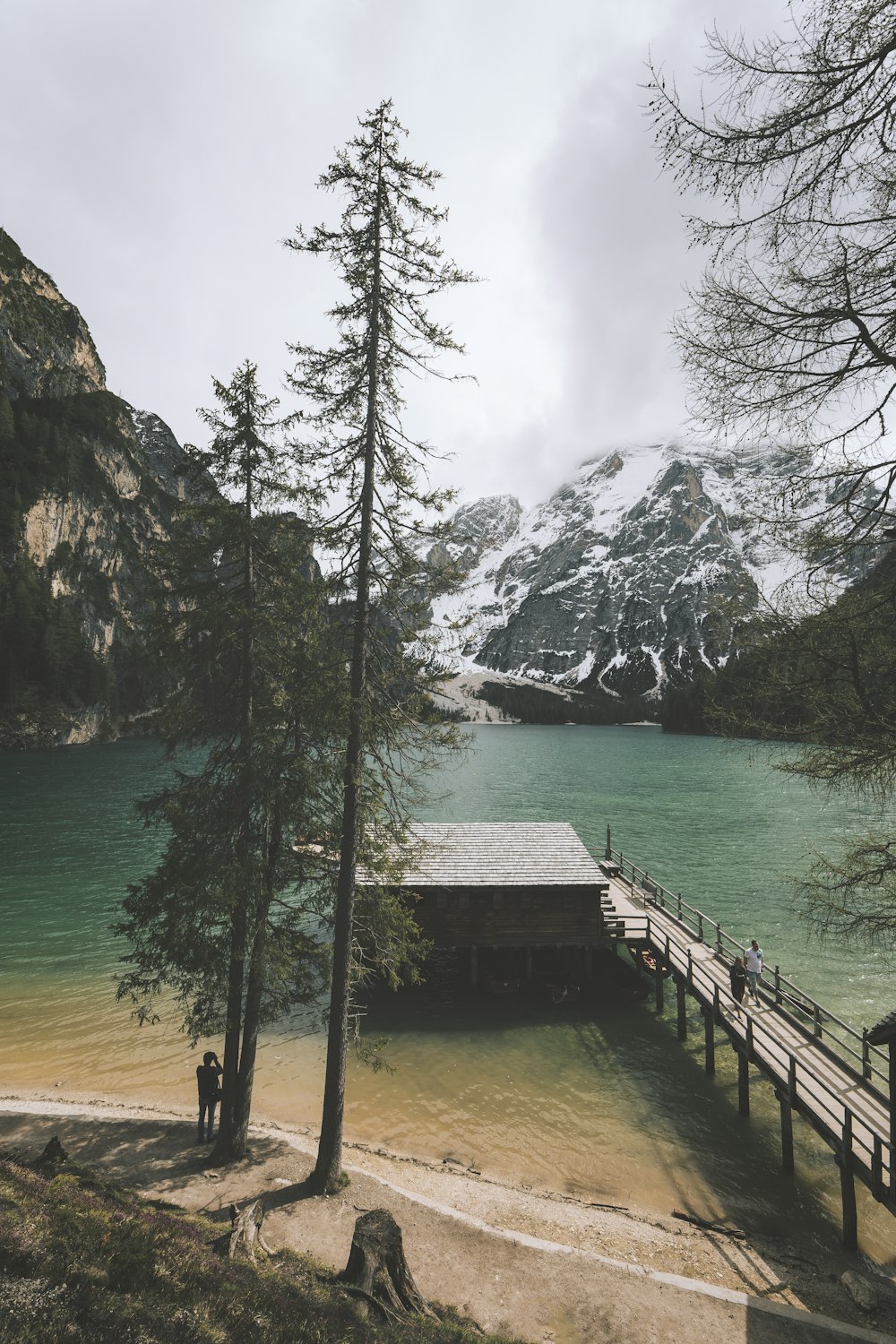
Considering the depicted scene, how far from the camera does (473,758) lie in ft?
380

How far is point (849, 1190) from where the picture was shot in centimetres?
1241

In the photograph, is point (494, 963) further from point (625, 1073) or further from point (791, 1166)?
point (791, 1166)

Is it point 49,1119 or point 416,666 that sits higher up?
point 416,666

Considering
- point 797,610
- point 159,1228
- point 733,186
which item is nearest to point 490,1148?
point 159,1228

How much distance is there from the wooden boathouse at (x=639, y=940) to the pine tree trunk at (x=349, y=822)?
482cm

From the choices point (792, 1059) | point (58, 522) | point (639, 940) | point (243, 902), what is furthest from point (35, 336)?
point (792, 1059)

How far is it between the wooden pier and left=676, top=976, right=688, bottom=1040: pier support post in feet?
0.09

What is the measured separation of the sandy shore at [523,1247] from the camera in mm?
9211

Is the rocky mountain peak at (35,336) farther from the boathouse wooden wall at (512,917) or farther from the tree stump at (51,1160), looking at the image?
the tree stump at (51,1160)

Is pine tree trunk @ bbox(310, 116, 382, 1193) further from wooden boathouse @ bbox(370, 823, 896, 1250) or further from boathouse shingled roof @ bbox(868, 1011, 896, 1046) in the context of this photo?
boathouse shingled roof @ bbox(868, 1011, 896, 1046)

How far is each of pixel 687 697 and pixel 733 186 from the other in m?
169

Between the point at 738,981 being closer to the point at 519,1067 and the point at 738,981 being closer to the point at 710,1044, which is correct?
the point at 710,1044

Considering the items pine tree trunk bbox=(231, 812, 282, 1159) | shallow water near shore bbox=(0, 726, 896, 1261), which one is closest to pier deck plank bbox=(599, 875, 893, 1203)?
shallow water near shore bbox=(0, 726, 896, 1261)

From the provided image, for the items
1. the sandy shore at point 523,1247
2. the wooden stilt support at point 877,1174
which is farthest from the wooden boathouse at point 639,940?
the sandy shore at point 523,1247
